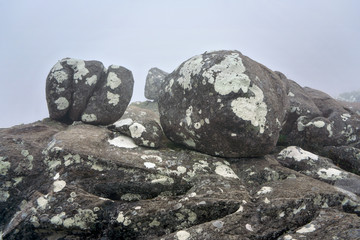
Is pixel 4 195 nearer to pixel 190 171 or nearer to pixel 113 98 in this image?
→ pixel 190 171

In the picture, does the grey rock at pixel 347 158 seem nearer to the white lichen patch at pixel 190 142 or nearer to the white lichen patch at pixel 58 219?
the white lichen patch at pixel 190 142

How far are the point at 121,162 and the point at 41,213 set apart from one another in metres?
1.95

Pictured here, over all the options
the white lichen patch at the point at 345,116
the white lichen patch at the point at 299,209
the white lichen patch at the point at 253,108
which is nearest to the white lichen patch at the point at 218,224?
the white lichen patch at the point at 299,209

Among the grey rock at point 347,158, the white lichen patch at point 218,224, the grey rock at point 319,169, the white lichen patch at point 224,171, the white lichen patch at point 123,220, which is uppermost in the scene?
the grey rock at point 347,158

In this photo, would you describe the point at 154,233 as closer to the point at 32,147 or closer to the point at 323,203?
the point at 323,203

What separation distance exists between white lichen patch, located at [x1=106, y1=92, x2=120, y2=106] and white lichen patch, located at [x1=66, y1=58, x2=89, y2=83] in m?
1.20

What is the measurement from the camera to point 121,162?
5.85 m

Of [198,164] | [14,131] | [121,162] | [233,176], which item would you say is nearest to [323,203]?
[233,176]

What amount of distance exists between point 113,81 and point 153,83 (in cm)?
1697

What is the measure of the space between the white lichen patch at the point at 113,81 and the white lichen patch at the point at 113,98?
0.29 m

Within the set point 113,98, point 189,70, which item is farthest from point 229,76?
point 113,98

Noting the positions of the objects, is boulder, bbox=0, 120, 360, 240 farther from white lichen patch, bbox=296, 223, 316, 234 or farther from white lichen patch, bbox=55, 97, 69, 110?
white lichen patch, bbox=55, 97, 69, 110

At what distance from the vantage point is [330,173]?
243 inches

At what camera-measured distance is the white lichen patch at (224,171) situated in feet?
19.8
